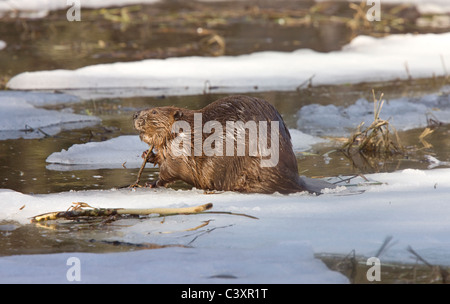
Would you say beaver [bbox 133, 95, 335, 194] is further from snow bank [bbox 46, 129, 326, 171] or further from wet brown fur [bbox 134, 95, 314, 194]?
snow bank [bbox 46, 129, 326, 171]

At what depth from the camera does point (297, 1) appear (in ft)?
57.9

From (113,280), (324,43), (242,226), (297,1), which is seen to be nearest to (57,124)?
(242,226)

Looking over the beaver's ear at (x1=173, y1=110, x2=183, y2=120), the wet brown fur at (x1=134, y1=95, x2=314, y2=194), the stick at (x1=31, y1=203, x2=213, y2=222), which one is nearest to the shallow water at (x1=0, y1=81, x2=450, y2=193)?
the wet brown fur at (x1=134, y1=95, x2=314, y2=194)

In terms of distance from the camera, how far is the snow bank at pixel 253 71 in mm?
8688

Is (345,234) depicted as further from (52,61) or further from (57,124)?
(52,61)

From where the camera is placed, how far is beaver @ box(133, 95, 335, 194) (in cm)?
457

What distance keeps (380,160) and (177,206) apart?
7.08 feet

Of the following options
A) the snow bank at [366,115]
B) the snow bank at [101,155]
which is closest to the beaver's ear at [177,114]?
the snow bank at [101,155]

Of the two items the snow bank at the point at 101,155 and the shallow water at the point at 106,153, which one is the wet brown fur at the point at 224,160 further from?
the snow bank at the point at 101,155

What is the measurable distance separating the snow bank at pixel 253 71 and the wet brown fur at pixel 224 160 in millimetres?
3529

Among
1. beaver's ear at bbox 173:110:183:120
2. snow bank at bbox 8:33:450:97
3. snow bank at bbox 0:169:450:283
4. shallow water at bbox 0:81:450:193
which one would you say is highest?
snow bank at bbox 8:33:450:97

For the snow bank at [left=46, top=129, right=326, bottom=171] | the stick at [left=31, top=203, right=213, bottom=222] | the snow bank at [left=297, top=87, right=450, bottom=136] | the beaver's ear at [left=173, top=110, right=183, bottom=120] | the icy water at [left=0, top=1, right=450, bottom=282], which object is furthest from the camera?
the snow bank at [left=297, top=87, right=450, bottom=136]

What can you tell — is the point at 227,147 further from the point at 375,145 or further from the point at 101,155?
the point at 375,145

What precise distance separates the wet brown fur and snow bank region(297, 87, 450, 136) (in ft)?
7.23
